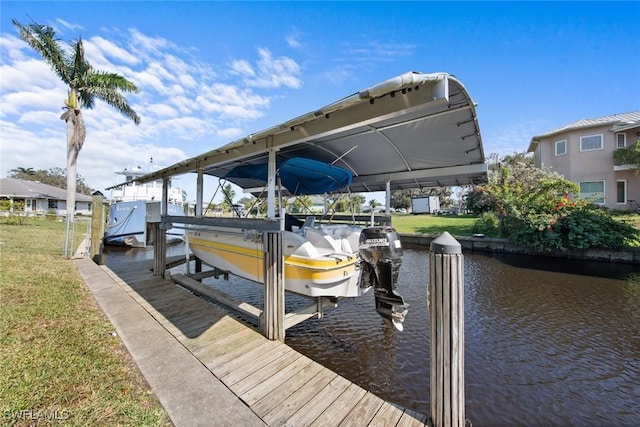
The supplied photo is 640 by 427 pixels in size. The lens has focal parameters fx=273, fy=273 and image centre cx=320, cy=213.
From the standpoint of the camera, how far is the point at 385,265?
3402mm

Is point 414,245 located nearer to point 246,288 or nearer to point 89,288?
point 246,288

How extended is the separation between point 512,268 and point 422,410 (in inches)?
346

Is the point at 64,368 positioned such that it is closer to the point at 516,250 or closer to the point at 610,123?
the point at 516,250

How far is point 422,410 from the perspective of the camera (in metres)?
3.03

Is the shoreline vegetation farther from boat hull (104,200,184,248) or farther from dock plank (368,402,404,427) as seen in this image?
boat hull (104,200,184,248)

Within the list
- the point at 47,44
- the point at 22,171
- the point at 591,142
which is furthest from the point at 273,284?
the point at 22,171

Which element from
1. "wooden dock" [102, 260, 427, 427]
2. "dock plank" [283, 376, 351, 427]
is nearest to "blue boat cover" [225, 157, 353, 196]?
"wooden dock" [102, 260, 427, 427]

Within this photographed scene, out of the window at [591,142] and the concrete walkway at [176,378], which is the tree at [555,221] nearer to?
the window at [591,142]

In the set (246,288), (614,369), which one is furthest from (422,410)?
(246,288)

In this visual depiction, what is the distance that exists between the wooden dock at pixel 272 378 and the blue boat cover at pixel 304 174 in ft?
8.42

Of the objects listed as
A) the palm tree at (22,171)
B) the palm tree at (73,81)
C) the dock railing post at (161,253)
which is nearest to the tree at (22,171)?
the palm tree at (22,171)

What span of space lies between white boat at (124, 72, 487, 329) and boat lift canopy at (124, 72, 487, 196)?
1 centimetres

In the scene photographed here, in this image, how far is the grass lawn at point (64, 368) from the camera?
202 centimetres

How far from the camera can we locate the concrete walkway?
2141 mm
